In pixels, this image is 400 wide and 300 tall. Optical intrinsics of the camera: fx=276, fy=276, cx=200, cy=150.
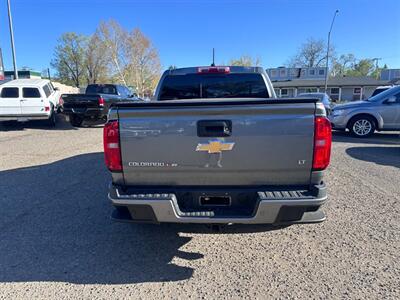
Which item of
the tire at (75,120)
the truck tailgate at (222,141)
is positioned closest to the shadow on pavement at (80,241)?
the truck tailgate at (222,141)

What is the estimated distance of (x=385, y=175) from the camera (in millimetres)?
5691

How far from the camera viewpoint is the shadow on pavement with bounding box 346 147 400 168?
6727 mm

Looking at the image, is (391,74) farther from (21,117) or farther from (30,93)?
(21,117)

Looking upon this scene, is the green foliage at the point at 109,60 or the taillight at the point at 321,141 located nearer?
the taillight at the point at 321,141

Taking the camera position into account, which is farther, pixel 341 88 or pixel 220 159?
pixel 341 88

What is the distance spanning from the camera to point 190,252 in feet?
10.4

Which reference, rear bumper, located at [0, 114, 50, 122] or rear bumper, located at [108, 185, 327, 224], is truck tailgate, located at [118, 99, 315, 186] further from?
rear bumper, located at [0, 114, 50, 122]

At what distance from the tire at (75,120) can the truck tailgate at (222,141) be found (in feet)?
39.5

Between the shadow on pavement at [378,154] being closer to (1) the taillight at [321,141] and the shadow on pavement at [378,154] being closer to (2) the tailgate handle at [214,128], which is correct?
(1) the taillight at [321,141]

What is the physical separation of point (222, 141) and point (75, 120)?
42.2 feet

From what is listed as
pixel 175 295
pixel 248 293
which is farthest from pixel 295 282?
pixel 175 295

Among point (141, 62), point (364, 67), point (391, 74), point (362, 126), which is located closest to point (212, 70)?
point (362, 126)

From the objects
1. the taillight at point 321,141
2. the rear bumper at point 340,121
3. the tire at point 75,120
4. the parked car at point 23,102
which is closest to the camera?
the taillight at point 321,141

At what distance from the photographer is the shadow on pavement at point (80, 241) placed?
2811 mm
